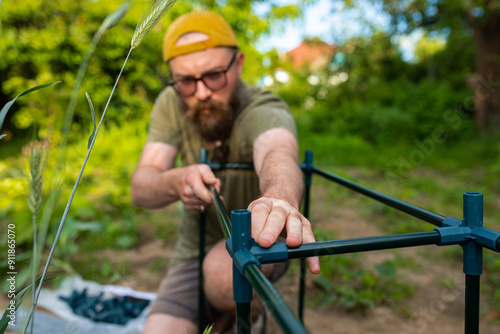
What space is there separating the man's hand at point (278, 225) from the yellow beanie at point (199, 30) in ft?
3.64

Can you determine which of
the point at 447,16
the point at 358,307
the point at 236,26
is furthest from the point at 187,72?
the point at 447,16

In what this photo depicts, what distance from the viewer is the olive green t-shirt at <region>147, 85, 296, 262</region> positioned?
1651 millimetres

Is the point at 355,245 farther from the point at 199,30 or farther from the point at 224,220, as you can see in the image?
the point at 199,30

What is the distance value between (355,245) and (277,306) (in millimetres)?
256

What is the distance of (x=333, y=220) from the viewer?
3.63 meters

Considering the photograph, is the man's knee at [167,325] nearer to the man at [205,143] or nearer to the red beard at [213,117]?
the man at [205,143]

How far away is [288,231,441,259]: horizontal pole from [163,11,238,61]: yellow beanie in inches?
50.3

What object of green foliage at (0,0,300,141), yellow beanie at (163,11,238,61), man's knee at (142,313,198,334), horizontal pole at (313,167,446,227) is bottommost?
man's knee at (142,313,198,334)

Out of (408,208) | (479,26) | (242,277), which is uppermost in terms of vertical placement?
(479,26)

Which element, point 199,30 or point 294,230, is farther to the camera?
point 199,30

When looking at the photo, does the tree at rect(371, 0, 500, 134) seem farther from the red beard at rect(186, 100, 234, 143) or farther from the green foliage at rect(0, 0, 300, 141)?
the red beard at rect(186, 100, 234, 143)

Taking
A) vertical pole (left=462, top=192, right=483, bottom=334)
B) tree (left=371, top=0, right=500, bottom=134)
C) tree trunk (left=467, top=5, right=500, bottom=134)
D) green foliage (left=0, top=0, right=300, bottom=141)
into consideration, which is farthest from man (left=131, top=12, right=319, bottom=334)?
tree trunk (left=467, top=5, right=500, bottom=134)

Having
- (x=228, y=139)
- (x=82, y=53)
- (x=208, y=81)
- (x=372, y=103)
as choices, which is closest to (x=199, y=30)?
(x=208, y=81)

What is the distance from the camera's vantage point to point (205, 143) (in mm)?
1935
